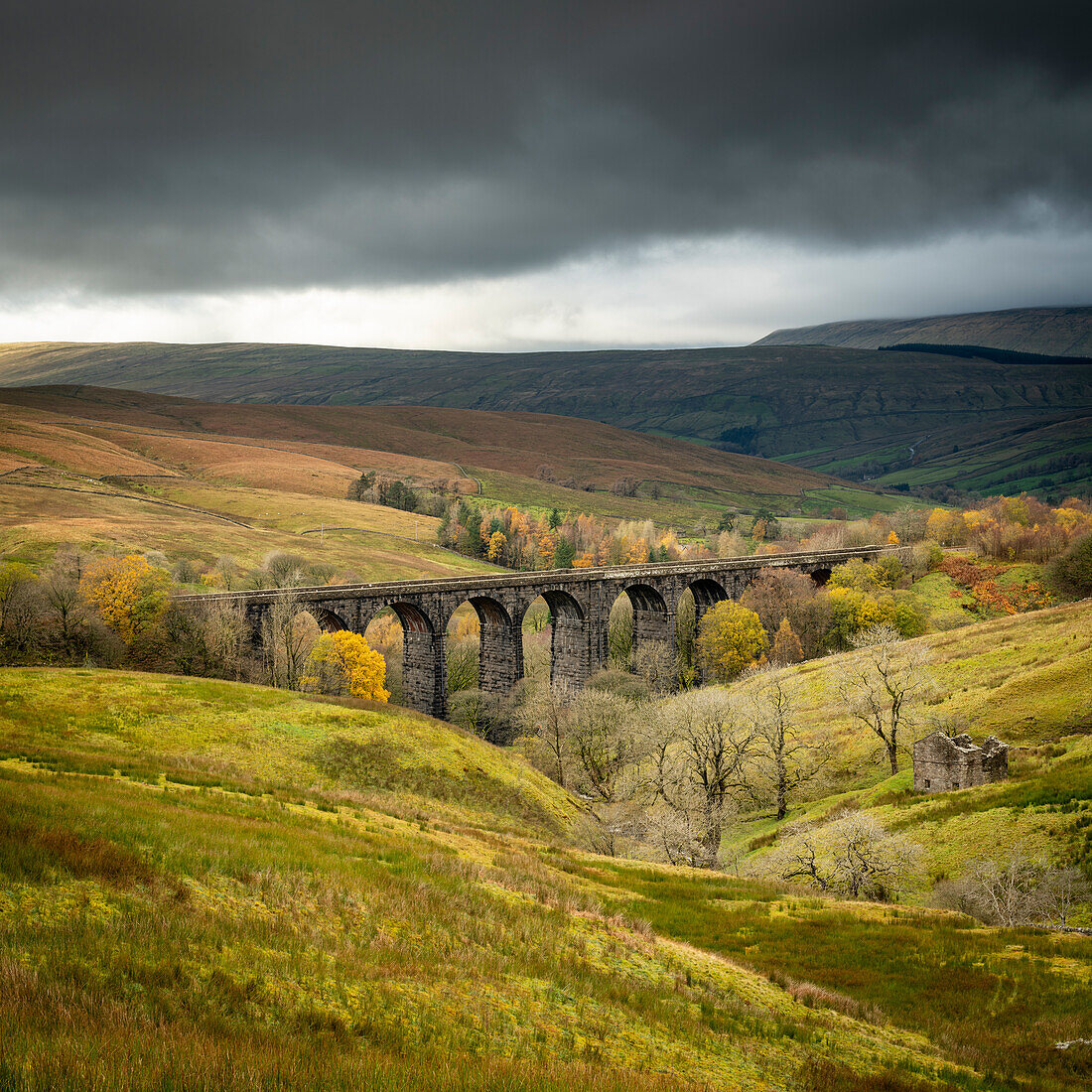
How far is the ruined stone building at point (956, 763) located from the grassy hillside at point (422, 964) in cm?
1272

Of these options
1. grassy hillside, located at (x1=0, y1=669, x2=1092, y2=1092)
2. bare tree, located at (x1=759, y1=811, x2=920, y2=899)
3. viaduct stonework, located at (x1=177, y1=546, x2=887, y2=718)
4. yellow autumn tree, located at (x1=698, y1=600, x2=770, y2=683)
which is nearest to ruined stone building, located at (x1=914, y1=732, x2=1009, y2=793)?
bare tree, located at (x1=759, y1=811, x2=920, y2=899)

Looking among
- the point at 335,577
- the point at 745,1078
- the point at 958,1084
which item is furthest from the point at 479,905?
the point at 335,577

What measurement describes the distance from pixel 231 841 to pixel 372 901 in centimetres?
299

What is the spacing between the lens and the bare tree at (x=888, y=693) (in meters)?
43.8

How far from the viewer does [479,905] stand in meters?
14.8

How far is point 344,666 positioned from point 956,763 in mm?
44798

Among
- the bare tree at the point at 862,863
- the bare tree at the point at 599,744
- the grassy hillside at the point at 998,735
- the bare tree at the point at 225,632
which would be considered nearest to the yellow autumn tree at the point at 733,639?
Answer: the grassy hillside at the point at 998,735

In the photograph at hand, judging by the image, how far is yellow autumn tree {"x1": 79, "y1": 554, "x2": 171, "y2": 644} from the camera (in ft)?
187

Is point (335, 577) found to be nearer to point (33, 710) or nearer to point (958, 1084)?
point (33, 710)

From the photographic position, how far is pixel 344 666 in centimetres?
6291

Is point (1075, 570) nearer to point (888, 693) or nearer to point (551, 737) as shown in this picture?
point (888, 693)

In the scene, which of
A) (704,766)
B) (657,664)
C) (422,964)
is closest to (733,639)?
(657,664)

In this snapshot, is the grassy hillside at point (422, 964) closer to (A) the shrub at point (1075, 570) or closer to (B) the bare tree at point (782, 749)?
(B) the bare tree at point (782, 749)

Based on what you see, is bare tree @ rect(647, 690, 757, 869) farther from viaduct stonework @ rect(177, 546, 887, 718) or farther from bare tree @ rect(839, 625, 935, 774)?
viaduct stonework @ rect(177, 546, 887, 718)
